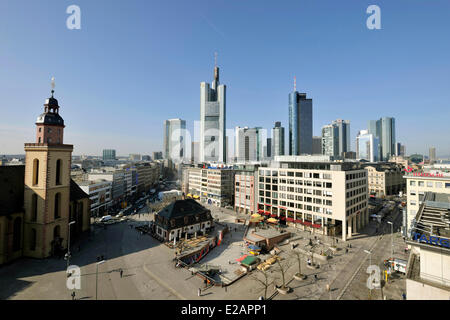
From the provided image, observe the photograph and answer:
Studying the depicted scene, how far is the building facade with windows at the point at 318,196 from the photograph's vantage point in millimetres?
53969

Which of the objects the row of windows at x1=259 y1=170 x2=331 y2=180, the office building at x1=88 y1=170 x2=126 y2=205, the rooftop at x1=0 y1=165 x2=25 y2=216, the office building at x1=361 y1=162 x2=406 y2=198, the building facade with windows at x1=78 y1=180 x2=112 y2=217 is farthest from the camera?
the office building at x1=361 y1=162 x2=406 y2=198

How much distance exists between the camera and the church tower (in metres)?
36.9

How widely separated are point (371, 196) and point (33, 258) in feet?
422

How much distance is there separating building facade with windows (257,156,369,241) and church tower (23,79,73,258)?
5321cm

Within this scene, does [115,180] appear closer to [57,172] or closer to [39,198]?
[57,172]

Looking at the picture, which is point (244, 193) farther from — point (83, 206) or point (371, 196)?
point (371, 196)

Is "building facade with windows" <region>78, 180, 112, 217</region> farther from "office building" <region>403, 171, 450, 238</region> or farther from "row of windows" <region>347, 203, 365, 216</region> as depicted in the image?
"office building" <region>403, 171, 450, 238</region>

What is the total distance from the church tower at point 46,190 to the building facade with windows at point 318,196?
53.2 metres

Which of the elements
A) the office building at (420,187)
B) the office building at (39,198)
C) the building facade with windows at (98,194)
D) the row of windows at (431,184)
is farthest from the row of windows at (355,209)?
the building facade with windows at (98,194)

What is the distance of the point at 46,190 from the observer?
37.1 m

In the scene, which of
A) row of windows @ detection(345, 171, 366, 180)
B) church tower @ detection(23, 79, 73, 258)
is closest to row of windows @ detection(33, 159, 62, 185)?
church tower @ detection(23, 79, 73, 258)

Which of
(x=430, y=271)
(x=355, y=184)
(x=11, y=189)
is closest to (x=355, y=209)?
(x=355, y=184)

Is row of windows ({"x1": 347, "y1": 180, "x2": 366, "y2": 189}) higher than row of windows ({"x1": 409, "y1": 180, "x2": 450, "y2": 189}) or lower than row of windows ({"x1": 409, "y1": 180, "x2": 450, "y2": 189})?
lower

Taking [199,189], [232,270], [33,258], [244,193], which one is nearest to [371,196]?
[244,193]
